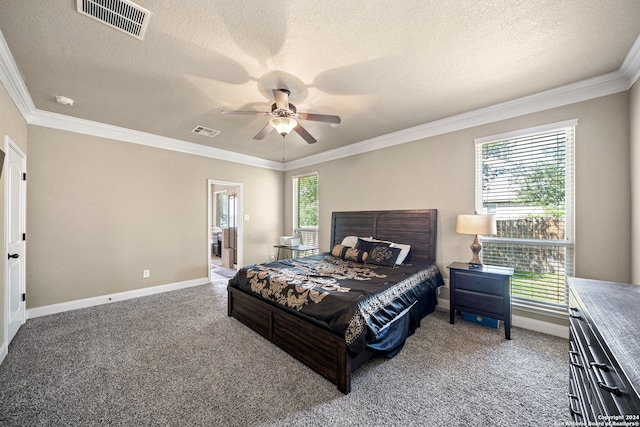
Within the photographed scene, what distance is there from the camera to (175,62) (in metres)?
2.25

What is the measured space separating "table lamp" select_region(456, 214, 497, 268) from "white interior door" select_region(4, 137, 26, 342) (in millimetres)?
4899

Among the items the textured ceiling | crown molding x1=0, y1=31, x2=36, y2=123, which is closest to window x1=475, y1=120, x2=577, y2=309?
the textured ceiling

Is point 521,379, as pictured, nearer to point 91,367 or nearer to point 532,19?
point 532,19

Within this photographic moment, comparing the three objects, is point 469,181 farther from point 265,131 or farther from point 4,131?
point 4,131

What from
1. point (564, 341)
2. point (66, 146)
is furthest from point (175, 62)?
point (564, 341)

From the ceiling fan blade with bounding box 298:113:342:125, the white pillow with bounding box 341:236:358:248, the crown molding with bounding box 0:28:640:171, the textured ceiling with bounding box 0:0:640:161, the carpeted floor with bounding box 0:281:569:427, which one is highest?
the textured ceiling with bounding box 0:0:640:161

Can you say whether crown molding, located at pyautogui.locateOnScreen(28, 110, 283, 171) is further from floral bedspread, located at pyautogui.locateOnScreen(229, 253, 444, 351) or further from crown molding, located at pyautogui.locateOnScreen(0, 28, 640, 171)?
floral bedspread, located at pyautogui.locateOnScreen(229, 253, 444, 351)

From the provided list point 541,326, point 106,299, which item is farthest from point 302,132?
point 106,299

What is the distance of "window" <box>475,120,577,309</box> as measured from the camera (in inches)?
108

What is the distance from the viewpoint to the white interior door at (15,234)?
256 centimetres

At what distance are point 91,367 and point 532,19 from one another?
14.8 ft

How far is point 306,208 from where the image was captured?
5895 millimetres

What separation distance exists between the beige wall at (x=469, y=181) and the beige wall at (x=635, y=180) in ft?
0.23

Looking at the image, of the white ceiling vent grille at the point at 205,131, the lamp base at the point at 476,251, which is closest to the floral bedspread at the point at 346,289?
the lamp base at the point at 476,251
